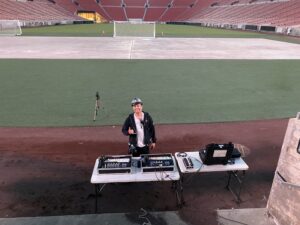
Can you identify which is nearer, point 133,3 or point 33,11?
point 33,11

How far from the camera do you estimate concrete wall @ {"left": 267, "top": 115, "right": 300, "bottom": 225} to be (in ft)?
15.6

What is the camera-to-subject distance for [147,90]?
13906mm

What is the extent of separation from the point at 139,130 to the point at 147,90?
752 centimetres

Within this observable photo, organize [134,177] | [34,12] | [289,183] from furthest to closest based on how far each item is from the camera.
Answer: [34,12] < [134,177] < [289,183]

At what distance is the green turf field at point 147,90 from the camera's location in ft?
35.6

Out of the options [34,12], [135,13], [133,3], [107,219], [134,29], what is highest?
[133,3]

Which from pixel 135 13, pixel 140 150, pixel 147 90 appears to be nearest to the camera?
pixel 140 150

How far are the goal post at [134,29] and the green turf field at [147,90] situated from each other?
21.3 metres

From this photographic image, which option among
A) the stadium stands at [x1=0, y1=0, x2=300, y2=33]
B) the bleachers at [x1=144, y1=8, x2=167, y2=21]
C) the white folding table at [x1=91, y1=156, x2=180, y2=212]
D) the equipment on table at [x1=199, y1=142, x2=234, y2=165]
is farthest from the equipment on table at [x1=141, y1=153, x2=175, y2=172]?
the bleachers at [x1=144, y1=8, x2=167, y2=21]

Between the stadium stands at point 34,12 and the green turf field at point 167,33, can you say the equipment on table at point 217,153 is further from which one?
the stadium stands at point 34,12

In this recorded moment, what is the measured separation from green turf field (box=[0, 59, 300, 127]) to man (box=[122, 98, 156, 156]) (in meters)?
3.66

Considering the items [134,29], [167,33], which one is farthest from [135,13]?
[134,29]

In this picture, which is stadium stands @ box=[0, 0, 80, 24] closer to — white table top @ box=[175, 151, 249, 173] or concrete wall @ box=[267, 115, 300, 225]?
white table top @ box=[175, 151, 249, 173]

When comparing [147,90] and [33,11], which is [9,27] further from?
[147,90]
